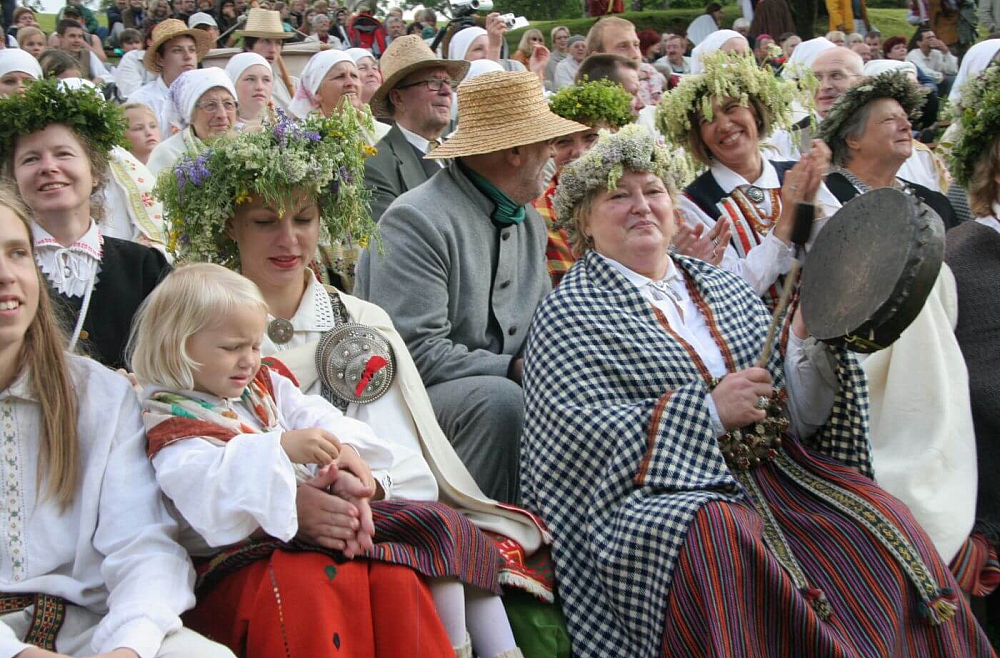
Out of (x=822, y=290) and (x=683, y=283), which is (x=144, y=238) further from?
(x=822, y=290)

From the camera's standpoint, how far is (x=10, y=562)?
2.59 m

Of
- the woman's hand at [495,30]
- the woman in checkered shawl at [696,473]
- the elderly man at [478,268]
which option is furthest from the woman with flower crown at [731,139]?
the woman's hand at [495,30]

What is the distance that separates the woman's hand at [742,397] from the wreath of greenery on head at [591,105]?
249cm

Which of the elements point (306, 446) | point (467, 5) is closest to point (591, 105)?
point (306, 446)

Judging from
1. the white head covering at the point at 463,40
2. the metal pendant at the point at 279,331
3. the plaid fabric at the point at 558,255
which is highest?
the metal pendant at the point at 279,331

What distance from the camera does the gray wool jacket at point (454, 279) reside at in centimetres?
413

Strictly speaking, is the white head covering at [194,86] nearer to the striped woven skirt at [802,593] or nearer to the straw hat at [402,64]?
the straw hat at [402,64]

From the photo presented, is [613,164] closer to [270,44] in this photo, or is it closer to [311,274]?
[311,274]

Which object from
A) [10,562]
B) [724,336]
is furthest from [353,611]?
[724,336]

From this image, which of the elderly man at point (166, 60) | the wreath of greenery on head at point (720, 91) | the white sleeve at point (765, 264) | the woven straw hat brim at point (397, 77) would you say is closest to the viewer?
the white sleeve at point (765, 264)

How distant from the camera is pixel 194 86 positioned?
6.91 meters

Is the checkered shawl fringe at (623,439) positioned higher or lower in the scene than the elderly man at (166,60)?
lower

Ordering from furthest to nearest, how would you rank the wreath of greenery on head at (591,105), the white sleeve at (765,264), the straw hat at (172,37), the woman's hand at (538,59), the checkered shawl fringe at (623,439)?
the woman's hand at (538,59) → the straw hat at (172,37) → the wreath of greenery on head at (591,105) → the white sleeve at (765,264) → the checkered shawl fringe at (623,439)

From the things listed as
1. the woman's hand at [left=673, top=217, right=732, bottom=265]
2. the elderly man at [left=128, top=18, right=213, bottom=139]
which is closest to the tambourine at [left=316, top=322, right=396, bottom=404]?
the woman's hand at [left=673, top=217, right=732, bottom=265]
